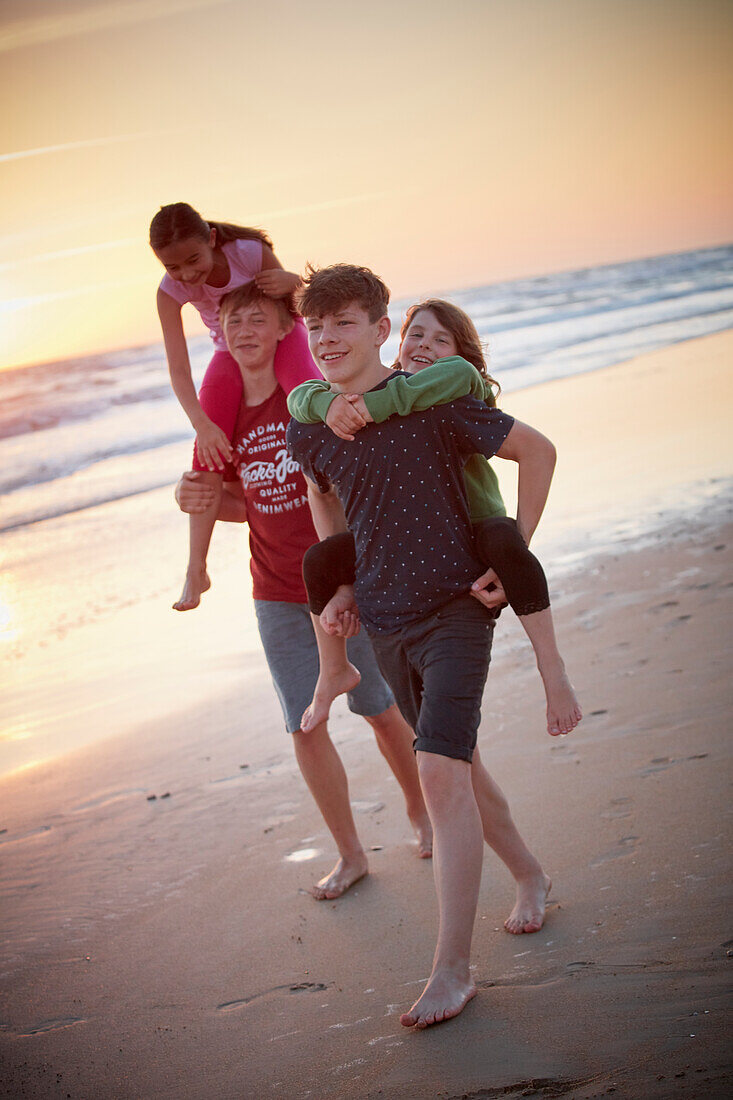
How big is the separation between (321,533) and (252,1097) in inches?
59.5

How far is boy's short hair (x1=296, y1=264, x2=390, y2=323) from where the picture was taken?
2.68 m

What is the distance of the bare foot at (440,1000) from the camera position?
2414 millimetres

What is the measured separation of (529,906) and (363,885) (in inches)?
29.1

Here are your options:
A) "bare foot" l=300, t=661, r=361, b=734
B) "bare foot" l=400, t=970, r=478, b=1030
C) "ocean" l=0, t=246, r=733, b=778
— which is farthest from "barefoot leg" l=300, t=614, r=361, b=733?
"ocean" l=0, t=246, r=733, b=778

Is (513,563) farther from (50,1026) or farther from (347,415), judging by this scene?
(50,1026)

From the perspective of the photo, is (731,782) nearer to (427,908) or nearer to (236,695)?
(427,908)

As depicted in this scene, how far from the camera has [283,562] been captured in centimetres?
343

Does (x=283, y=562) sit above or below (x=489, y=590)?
below

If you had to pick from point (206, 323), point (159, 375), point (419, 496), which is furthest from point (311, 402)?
point (159, 375)

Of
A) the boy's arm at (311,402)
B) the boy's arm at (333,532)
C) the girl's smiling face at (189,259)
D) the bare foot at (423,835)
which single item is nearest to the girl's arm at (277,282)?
the girl's smiling face at (189,259)

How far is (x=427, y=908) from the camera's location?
3.14m

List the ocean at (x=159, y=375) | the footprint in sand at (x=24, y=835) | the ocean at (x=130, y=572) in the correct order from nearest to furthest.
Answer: the footprint in sand at (x=24, y=835) < the ocean at (x=130, y=572) < the ocean at (x=159, y=375)

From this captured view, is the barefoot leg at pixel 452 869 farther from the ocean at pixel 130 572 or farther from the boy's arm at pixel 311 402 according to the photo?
the ocean at pixel 130 572

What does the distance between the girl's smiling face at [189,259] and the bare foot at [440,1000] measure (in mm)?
2555
